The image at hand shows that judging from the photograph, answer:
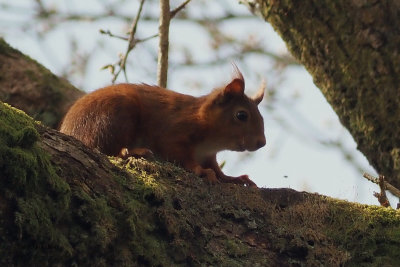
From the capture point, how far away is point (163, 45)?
15.5 feet

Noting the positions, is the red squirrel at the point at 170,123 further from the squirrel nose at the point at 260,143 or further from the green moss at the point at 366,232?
the green moss at the point at 366,232

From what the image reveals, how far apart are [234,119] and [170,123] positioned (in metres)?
0.47

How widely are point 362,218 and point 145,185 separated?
0.97 m

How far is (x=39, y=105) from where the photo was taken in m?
4.99

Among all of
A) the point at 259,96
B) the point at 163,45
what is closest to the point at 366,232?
the point at 259,96

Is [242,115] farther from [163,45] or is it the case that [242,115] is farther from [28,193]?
[28,193]

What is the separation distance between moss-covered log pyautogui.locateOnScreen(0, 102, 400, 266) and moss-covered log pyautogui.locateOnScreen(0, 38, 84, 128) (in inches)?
87.1

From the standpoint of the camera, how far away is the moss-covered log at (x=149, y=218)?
203cm

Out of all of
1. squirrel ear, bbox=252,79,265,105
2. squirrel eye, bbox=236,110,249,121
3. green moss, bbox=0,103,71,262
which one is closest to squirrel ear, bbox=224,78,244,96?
squirrel eye, bbox=236,110,249,121

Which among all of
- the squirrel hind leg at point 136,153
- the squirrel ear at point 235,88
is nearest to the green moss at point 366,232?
the squirrel hind leg at point 136,153

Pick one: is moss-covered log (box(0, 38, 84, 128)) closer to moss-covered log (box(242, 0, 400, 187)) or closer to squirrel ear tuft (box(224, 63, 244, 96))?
squirrel ear tuft (box(224, 63, 244, 96))

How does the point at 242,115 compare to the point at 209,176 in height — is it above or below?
above

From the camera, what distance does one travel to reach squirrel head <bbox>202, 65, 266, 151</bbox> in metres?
4.50

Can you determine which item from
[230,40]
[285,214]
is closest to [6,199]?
[285,214]
